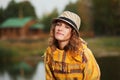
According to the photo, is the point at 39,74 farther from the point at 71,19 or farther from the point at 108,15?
the point at 71,19

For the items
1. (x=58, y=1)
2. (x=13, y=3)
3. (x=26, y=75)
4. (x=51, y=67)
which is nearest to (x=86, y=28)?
(x=58, y=1)

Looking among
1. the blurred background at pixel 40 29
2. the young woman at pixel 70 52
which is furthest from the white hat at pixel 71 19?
the blurred background at pixel 40 29

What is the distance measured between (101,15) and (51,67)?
4.69 m

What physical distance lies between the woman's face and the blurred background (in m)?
3.47

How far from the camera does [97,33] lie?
5.78 meters

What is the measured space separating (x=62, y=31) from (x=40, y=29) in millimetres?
4176

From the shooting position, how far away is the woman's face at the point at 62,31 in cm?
139

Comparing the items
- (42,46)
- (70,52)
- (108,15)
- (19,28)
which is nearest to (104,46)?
(108,15)

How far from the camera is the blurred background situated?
529 centimetres

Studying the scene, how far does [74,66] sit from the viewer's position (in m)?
1.39

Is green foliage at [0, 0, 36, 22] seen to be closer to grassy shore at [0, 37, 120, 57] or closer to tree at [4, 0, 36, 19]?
tree at [4, 0, 36, 19]

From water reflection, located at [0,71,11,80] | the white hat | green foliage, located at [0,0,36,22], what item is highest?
the white hat

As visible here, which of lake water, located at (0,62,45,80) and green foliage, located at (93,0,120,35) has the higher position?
green foliage, located at (93,0,120,35)

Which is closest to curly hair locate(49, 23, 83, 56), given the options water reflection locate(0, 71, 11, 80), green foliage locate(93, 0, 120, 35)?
water reflection locate(0, 71, 11, 80)
